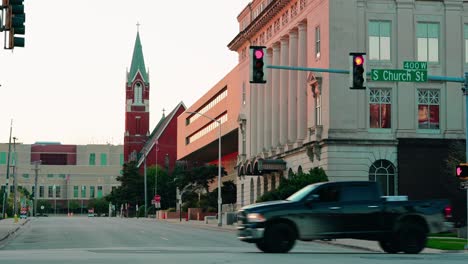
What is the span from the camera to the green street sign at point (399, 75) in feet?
93.8

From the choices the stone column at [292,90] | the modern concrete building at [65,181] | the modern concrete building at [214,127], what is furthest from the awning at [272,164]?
the modern concrete building at [65,181]

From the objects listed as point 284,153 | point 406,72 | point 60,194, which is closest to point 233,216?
point 284,153

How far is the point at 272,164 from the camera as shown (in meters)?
66.4

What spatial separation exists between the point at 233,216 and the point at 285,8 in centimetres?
1699

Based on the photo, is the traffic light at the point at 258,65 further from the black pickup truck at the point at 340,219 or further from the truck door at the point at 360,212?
the truck door at the point at 360,212

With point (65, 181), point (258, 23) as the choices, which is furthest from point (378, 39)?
point (65, 181)

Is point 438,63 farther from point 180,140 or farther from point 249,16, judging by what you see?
point 180,140

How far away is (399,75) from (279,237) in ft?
29.0

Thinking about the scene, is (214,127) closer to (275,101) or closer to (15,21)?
(275,101)

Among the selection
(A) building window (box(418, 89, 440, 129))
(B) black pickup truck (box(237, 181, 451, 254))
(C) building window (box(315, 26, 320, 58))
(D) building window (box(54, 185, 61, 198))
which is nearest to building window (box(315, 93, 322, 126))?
(C) building window (box(315, 26, 320, 58))

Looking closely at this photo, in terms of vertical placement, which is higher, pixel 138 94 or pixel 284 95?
pixel 138 94

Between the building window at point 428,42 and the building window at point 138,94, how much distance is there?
377 ft

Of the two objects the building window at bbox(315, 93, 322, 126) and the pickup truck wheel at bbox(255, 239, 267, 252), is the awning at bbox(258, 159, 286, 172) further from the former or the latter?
the pickup truck wheel at bbox(255, 239, 267, 252)

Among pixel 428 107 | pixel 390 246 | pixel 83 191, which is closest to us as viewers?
pixel 390 246
